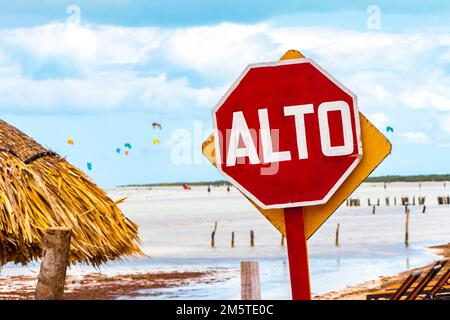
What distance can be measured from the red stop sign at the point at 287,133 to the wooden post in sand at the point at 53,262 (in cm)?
250

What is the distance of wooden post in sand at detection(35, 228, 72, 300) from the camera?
5594mm

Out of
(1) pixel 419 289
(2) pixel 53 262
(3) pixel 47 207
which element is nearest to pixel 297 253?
(2) pixel 53 262

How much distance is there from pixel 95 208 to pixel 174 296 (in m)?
21.9

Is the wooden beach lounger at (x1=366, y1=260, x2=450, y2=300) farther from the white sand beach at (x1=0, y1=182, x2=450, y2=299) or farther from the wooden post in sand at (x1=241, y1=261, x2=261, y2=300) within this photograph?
the white sand beach at (x1=0, y1=182, x2=450, y2=299)

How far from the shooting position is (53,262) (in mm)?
5629

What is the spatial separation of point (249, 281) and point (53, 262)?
7.16 ft

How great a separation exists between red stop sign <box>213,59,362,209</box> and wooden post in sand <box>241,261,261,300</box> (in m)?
0.65

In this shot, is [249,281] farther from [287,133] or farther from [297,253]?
[287,133]

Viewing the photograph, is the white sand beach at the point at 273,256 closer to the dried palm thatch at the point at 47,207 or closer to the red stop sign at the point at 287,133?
the dried palm thatch at the point at 47,207

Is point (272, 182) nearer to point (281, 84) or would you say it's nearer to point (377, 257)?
point (281, 84)

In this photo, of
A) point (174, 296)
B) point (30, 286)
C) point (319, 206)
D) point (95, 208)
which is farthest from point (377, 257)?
point (319, 206)

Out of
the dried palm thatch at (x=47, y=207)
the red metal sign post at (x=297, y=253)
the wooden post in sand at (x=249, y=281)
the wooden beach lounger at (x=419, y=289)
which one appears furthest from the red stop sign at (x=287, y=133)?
the wooden beach lounger at (x=419, y=289)
